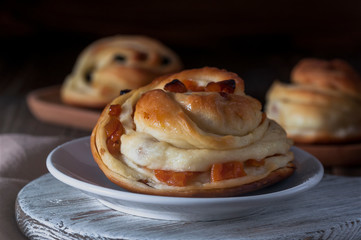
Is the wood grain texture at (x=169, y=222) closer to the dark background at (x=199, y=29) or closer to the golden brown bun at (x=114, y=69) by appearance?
the golden brown bun at (x=114, y=69)

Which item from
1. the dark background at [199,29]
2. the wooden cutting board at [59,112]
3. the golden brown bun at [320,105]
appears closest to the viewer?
the golden brown bun at [320,105]

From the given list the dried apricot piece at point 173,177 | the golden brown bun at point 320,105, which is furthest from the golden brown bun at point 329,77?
the dried apricot piece at point 173,177

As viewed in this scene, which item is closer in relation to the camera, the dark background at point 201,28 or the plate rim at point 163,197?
the plate rim at point 163,197

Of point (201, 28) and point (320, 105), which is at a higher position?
point (320, 105)

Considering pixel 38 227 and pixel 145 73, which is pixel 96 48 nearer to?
pixel 145 73

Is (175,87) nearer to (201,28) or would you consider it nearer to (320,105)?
(320,105)

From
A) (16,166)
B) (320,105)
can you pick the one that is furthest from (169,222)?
(320,105)

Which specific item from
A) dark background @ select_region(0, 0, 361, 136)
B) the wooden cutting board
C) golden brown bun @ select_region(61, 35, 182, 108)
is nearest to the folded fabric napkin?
the wooden cutting board
